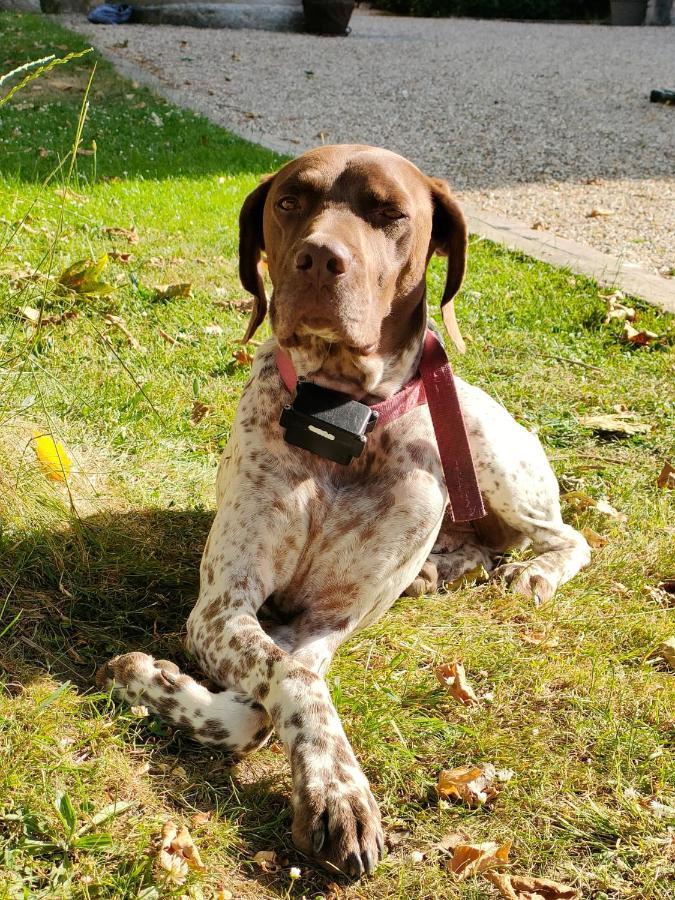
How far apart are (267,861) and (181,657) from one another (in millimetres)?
803

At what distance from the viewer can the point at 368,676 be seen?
276cm

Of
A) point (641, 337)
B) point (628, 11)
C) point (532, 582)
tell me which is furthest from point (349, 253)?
point (628, 11)

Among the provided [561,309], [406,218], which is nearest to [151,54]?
[561,309]

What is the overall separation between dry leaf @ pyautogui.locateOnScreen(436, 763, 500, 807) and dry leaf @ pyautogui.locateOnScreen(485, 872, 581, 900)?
233 mm

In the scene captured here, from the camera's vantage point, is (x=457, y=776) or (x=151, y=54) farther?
(x=151, y=54)

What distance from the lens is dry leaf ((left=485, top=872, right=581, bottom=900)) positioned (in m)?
2.06

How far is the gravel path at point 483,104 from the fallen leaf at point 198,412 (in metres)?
3.77

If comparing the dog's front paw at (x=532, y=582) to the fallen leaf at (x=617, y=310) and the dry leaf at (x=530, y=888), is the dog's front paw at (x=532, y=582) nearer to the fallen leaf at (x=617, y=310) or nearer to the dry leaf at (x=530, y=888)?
the dry leaf at (x=530, y=888)

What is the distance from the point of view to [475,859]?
2127 mm

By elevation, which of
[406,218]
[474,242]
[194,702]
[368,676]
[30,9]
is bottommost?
[30,9]

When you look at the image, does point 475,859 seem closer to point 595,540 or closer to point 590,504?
point 595,540

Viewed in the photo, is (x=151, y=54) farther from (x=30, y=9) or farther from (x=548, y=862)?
(x=548, y=862)

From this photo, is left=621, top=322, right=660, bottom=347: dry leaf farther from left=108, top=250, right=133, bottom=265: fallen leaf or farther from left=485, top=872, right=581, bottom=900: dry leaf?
left=485, top=872, right=581, bottom=900: dry leaf

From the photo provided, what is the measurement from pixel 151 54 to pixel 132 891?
1365 centimetres
